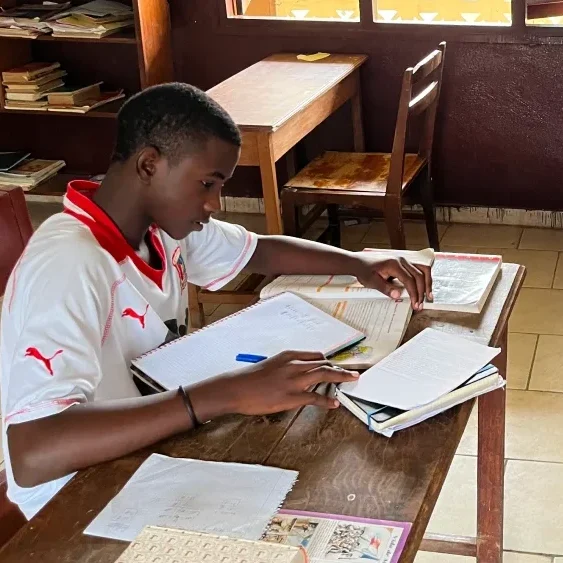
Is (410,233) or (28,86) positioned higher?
(28,86)

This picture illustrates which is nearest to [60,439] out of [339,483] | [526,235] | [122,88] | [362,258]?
[339,483]

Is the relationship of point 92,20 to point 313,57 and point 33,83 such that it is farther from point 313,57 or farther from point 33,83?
point 313,57

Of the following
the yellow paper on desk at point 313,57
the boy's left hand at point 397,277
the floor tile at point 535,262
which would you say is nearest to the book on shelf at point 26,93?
the yellow paper on desk at point 313,57

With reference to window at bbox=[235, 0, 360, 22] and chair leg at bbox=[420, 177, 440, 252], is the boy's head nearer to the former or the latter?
chair leg at bbox=[420, 177, 440, 252]

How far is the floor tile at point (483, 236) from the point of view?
3.99 m

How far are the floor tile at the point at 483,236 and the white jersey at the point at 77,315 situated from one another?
246 cm

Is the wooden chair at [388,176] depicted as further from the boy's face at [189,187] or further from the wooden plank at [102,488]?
the wooden plank at [102,488]

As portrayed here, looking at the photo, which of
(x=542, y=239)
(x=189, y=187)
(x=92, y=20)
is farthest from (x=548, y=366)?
(x=92, y=20)

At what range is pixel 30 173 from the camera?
14.8ft

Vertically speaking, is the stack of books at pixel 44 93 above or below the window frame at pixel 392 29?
below

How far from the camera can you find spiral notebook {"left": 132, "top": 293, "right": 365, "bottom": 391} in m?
1.50

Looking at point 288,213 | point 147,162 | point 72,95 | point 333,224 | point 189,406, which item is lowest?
point 333,224

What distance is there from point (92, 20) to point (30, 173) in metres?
0.78

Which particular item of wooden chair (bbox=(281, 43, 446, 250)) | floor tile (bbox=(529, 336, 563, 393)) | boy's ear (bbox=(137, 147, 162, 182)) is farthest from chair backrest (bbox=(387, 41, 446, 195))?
boy's ear (bbox=(137, 147, 162, 182))
